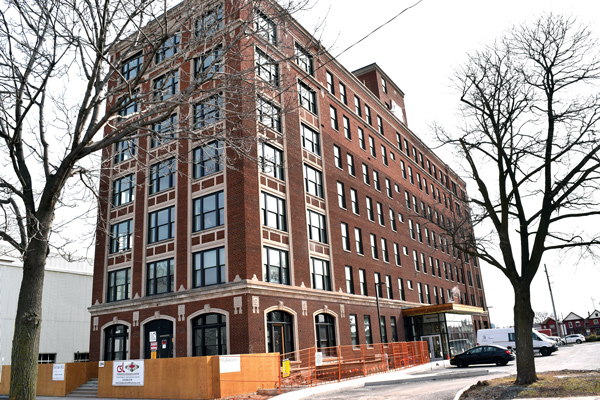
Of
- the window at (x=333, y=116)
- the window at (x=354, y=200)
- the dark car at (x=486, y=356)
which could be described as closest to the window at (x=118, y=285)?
the window at (x=354, y=200)

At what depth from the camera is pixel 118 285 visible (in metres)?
32.2

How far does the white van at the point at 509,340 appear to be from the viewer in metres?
37.9

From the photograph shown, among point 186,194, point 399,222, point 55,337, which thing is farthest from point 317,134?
point 55,337

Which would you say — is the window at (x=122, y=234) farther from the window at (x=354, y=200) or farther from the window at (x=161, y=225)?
the window at (x=354, y=200)

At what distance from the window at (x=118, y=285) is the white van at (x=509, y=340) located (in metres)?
28.4

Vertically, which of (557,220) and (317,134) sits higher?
(317,134)

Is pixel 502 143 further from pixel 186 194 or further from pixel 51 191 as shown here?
pixel 186 194

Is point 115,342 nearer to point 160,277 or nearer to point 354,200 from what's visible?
point 160,277

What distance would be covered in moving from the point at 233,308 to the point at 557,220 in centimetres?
1540

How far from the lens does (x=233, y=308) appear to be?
25.0 meters

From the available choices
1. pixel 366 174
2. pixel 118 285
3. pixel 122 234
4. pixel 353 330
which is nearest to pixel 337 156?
pixel 366 174

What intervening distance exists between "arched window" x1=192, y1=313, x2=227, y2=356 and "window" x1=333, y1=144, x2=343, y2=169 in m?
15.8

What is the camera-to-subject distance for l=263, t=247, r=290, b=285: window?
27.0 m

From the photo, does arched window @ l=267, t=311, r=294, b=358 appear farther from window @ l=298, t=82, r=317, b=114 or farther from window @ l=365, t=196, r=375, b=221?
window @ l=298, t=82, r=317, b=114
